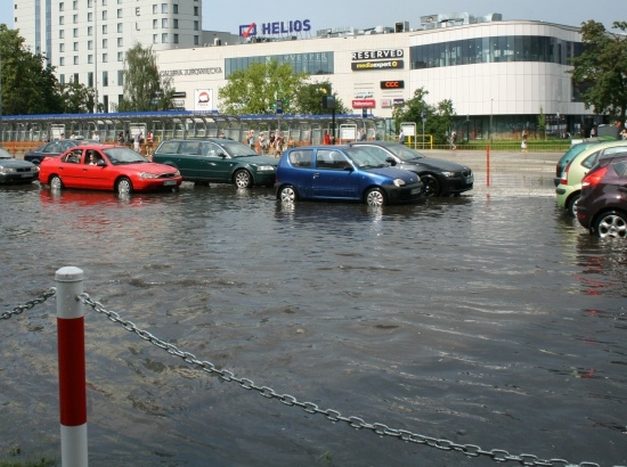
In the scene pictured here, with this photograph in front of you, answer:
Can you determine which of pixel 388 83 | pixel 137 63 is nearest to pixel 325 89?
pixel 388 83

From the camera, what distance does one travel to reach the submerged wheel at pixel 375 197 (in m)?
21.8

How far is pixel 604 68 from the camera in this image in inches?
2501

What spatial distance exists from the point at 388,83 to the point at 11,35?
137 ft

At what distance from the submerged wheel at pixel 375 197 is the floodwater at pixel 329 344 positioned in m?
5.08

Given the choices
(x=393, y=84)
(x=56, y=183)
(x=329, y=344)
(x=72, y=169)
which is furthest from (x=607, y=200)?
(x=393, y=84)

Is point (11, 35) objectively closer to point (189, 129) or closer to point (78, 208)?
point (189, 129)

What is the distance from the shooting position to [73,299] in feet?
12.6

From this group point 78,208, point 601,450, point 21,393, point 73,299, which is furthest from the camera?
point 78,208

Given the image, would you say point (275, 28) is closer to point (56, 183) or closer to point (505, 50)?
point (505, 50)

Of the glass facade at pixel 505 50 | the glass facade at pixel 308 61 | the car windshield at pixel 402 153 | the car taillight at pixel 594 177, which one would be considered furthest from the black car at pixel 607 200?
the glass facade at pixel 308 61

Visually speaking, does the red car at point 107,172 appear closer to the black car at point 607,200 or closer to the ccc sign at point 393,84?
the black car at point 607,200

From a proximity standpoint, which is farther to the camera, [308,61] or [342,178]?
[308,61]

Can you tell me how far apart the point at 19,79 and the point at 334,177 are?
80011 millimetres

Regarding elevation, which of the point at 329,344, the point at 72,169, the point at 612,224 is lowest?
the point at 329,344
